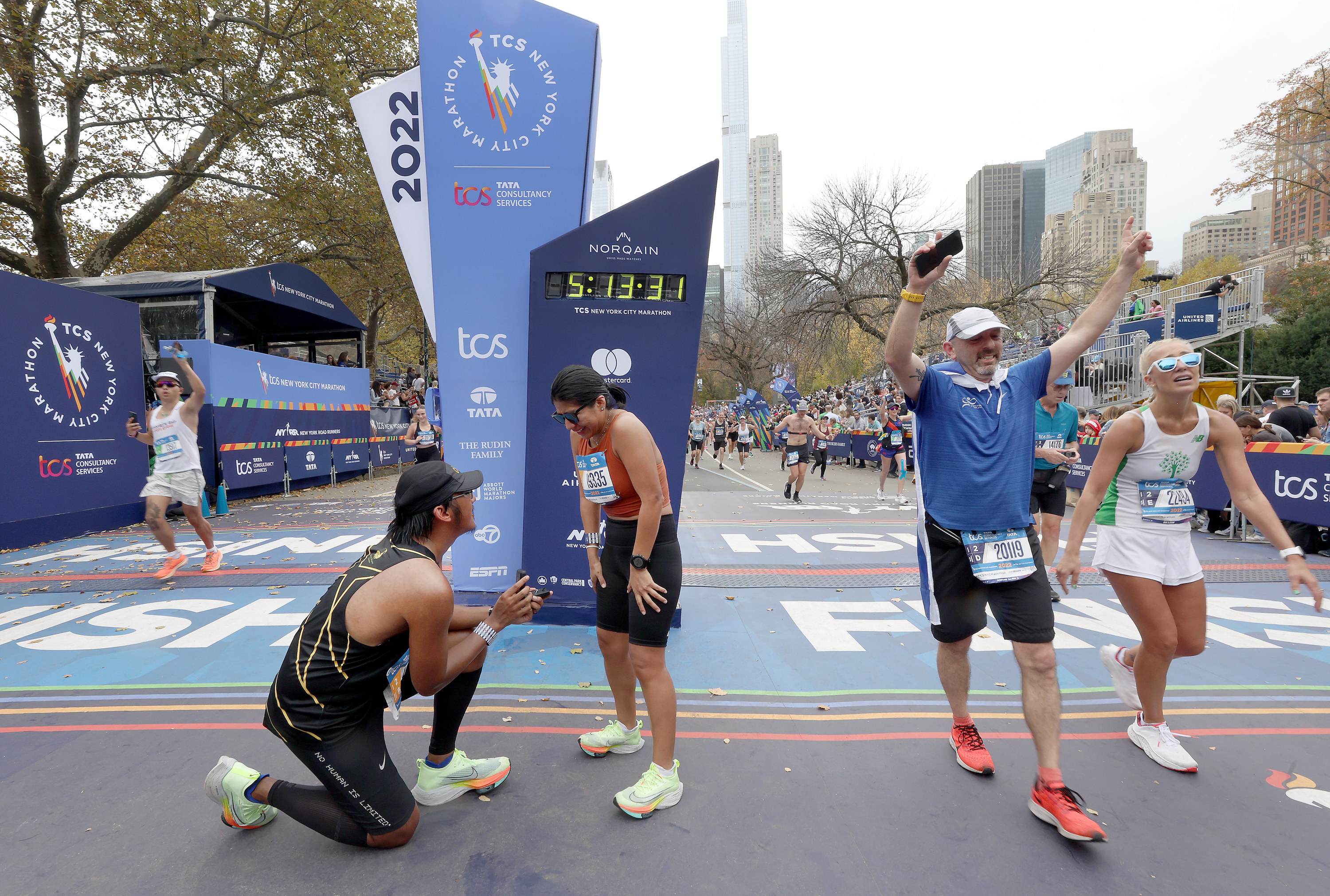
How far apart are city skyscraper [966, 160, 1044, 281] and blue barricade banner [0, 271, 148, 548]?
26.9 metres

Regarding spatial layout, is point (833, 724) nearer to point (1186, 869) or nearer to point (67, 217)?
point (1186, 869)

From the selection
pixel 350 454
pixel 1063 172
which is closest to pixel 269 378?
pixel 350 454

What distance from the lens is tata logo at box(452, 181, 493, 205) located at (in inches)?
181

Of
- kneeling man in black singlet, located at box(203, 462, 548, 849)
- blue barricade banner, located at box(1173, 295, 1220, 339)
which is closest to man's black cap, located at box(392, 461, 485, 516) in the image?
kneeling man in black singlet, located at box(203, 462, 548, 849)

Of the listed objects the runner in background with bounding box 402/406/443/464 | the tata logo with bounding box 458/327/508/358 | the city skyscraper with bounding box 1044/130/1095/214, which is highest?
the city skyscraper with bounding box 1044/130/1095/214

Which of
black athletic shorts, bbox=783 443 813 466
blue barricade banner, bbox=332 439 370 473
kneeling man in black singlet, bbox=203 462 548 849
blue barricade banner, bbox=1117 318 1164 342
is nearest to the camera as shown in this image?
kneeling man in black singlet, bbox=203 462 548 849

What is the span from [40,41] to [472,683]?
16.6 m

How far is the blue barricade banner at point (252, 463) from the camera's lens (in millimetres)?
11367

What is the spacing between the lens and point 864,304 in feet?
85.9

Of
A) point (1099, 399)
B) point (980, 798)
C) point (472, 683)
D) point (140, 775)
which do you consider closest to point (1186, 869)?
point (980, 798)

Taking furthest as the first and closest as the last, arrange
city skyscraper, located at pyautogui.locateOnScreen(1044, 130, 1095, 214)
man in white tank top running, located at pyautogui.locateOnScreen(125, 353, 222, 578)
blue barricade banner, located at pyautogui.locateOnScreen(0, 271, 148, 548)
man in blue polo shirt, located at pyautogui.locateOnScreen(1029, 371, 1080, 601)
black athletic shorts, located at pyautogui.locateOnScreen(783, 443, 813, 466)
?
city skyscraper, located at pyautogui.locateOnScreen(1044, 130, 1095, 214)
black athletic shorts, located at pyautogui.locateOnScreen(783, 443, 813, 466)
blue barricade banner, located at pyautogui.locateOnScreen(0, 271, 148, 548)
man in white tank top running, located at pyautogui.locateOnScreen(125, 353, 222, 578)
man in blue polo shirt, located at pyautogui.locateOnScreen(1029, 371, 1080, 601)

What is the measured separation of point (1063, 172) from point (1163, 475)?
121477 millimetres

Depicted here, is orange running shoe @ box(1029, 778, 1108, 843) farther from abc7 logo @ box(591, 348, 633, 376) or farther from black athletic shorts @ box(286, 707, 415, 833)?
abc7 logo @ box(591, 348, 633, 376)

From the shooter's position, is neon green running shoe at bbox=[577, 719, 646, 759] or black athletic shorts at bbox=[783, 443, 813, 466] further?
black athletic shorts at bbox=[783, 443, 813, 466]
